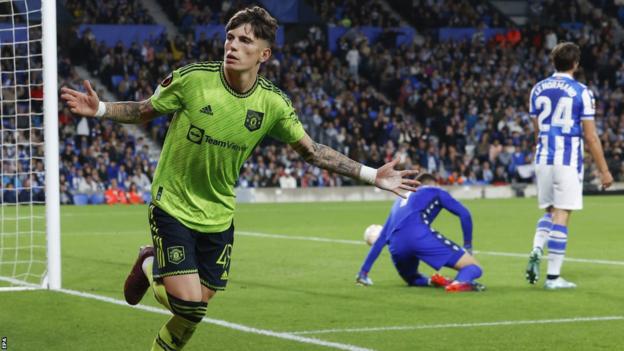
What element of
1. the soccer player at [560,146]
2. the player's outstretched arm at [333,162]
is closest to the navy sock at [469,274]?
the soccer player at [560,146]

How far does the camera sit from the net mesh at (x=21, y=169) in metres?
14.4

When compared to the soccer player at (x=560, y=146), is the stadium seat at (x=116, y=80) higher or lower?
higher

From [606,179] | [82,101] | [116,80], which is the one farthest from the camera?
[116,80]

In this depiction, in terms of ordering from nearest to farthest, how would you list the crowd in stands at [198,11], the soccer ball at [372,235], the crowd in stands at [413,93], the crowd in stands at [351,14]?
the soccer ball at [372,235] < the crowd in stands at [413,93] < the crowd in stands at [198,11] < the crowd in stands at [351,14]

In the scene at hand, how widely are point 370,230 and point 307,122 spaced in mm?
25143

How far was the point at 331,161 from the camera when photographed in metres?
6.84

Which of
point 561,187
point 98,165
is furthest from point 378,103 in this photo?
point 561,187

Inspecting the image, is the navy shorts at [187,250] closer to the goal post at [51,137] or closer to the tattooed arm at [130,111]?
the tattooed arm at [130,111]

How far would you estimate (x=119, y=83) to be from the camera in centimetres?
3650

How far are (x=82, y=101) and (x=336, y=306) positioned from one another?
4366mm

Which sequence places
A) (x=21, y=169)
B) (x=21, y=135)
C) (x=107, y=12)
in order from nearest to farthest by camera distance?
(x=21, y=135) → (x=21, y=169) → (x=107, y=12)

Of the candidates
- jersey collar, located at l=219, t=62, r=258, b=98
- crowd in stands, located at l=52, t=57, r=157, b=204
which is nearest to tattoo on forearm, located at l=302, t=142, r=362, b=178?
jersey collar, located at l=219, t=62, r=258, b=98

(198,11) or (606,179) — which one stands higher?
(198,11)

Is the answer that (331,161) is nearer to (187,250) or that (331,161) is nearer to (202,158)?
(202,158)
